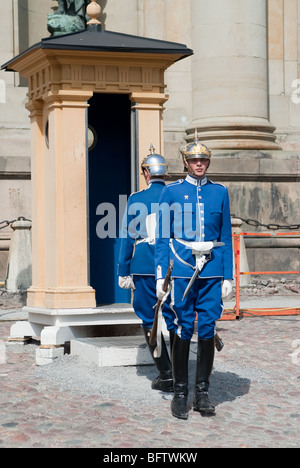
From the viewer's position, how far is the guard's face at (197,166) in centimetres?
711

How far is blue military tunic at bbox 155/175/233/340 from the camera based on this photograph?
22.7 feet

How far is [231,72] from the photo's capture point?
17.4 metres

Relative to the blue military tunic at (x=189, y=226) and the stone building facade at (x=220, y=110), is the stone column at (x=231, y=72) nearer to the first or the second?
the stone building facade at (x=220, y=110)

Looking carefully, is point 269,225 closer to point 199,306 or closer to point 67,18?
point 67,18

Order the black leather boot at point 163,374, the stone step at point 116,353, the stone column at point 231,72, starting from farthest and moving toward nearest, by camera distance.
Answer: the stone column at point 231,72 → the stone step at point 116,353 → the black leather boot at point 163,374

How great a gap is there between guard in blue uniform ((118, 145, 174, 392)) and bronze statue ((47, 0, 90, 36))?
32.7 feet

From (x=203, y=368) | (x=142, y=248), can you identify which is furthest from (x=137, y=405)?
(x=142, y=248)

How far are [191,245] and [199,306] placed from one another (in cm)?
41

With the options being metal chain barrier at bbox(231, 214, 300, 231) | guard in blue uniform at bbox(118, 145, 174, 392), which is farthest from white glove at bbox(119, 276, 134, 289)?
metal chain barrier at bbox(231, 214, 300, 231)

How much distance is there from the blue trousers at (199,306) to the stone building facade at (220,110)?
9532 millimetres

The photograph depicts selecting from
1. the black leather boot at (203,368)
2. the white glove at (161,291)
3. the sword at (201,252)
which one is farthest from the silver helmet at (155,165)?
the black leather boot at (203,368)

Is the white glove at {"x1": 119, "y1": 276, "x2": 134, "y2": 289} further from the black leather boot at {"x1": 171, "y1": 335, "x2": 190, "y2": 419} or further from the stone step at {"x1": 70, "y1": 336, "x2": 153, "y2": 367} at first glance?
the black leather boot at {"x1": 171, "y1": 335, "x2": 190, "y2": 419}

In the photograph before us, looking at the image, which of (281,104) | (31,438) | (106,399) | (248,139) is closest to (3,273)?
(248,139)

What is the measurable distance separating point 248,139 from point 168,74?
212cm
